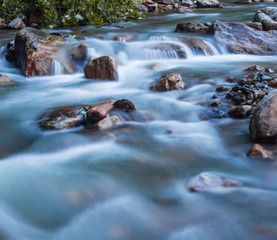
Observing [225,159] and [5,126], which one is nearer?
[225,159]

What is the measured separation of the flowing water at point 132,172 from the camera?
218 cm

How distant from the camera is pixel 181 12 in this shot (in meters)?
15.4

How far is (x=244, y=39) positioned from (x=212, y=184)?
260 inches

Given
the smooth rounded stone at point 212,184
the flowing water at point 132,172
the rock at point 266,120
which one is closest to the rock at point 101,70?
the flowing water at point 132,172

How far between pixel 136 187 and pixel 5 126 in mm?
2412

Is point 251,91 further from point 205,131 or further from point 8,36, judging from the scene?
point 8,36

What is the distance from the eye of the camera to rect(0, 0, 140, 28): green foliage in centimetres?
1076

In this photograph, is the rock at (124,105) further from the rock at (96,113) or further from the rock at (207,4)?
the rock at (207,4)

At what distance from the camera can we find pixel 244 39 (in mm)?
8078

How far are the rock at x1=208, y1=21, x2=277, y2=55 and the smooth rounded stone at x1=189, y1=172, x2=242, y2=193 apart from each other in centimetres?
598

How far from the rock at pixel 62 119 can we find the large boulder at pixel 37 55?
2.20 metres

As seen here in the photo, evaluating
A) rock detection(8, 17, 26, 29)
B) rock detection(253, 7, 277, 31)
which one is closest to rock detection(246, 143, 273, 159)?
rock detection(253, 7, 277, 31)

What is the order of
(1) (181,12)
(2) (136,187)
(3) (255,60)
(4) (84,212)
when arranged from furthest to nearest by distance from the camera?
(1) (181,12)
(3) (255,60)
(2) (136,187)
(4) (84,212)

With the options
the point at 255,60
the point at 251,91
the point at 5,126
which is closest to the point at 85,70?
the point at 5,126
